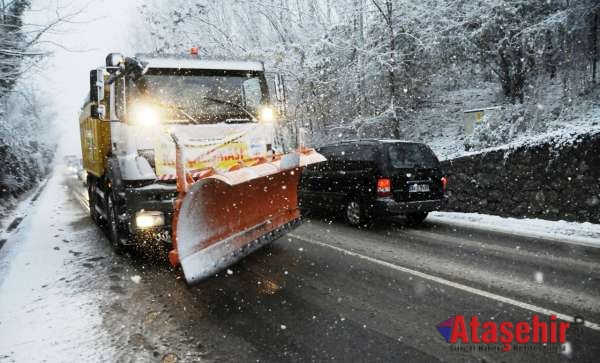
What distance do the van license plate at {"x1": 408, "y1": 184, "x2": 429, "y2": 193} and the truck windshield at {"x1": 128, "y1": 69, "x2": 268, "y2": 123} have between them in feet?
11.3

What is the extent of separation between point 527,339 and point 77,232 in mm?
9009

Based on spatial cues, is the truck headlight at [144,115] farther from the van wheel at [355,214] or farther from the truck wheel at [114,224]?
Answer: the van wheel at [355,214]

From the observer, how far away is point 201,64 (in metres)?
5.98

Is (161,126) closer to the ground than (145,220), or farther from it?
farther from it

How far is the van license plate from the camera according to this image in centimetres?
786

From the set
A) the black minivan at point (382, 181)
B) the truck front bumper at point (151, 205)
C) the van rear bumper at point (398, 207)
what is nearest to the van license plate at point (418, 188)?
the black minivan at point (382, 181)

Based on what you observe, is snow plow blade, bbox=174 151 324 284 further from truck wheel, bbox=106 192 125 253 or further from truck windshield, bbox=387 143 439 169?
truck windshield, bbox=387 143 439 169

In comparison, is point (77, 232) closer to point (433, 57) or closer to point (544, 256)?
point (544, 256)

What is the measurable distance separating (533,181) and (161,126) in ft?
24.8

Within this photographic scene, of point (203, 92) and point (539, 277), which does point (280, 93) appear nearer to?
point (203, 92)

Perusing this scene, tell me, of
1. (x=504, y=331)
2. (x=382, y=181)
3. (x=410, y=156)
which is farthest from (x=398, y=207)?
(x=504, y=331)

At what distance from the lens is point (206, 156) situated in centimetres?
554

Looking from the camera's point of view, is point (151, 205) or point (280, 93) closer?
point (151, 205)

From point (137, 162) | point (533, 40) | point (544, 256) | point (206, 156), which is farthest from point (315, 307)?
point (533, 40)
